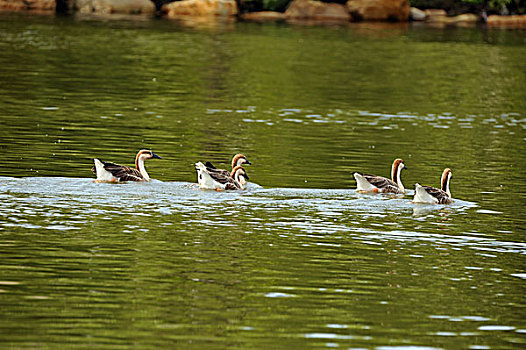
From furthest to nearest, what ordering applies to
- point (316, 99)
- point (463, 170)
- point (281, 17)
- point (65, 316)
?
point (281, 17)
point (316, 99)
point (463, 170)
point (65, 316)

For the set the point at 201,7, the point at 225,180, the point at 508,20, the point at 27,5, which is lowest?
the point at 508,20

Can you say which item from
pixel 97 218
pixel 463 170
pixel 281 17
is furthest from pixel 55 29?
pixel 97 218

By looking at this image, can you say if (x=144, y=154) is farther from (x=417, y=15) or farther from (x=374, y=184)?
(x=417, y=15)

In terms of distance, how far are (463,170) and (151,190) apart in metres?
9.41

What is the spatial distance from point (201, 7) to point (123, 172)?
A: 73.4 meters

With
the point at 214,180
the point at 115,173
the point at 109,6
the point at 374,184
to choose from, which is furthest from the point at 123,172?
the point at 109,6

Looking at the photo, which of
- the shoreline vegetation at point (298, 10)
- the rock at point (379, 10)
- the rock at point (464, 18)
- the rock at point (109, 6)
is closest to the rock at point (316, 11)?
the shoreline vegetation at point (298, 10)

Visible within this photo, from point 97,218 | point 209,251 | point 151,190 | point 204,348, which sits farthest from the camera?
point 151,190

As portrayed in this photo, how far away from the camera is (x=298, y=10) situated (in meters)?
97.9

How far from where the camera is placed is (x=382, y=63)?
6212 centimetres

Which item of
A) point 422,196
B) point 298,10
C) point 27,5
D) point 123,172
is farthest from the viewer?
point 298,10

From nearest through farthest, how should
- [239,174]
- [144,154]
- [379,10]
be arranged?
[239,174]
[144,154]
[379,10]

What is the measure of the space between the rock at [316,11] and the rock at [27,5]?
20.2 m

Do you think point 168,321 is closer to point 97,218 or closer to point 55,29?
point 97,218
